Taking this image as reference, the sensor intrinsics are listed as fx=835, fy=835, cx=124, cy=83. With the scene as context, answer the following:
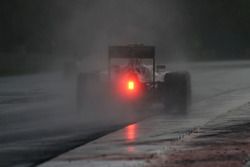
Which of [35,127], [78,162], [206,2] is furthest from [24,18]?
[78,162]

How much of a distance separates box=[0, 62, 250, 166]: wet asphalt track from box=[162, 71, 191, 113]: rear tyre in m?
0.70

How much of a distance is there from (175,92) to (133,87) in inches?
42.6

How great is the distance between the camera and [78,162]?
11.3m

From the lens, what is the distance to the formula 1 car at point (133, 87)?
67.3ft

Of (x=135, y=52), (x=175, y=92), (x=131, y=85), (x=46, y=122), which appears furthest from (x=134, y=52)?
(x=46, y=122)

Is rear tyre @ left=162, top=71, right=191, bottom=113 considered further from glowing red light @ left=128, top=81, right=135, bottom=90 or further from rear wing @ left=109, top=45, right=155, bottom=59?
rear wing @ left=109, top=45, right=155, bottom=59

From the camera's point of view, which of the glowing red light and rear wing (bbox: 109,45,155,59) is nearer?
rear wing (bbox: 109,45,155,59)

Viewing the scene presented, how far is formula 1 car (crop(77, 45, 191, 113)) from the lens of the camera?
20.5m

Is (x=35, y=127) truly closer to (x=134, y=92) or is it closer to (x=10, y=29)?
(x=134, y=92)

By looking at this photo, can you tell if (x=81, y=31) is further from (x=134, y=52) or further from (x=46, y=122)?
(x=46, y=122)

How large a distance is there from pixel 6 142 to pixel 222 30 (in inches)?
3395

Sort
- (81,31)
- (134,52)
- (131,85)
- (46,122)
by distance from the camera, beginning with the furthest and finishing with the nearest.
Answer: (81,31) < (131,85) < (134,52) < (46,122)

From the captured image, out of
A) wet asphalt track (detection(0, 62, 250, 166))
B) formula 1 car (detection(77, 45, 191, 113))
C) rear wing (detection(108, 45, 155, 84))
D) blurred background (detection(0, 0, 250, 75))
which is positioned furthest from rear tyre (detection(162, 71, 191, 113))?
blurred background (detection(0, 0, 250, 75))

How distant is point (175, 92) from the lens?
20.8 m
